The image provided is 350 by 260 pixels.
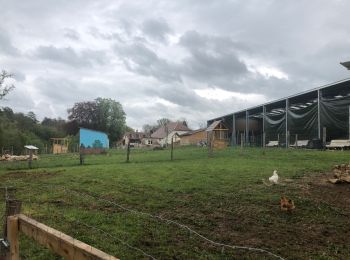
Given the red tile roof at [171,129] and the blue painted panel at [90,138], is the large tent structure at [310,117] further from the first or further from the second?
the red tile roof at [171,129]

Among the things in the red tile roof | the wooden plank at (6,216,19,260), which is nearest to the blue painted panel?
the wooden plank at (6,216,19,260)

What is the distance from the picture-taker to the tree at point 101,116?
98125 millimetres

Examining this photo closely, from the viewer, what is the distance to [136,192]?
10.7 meters

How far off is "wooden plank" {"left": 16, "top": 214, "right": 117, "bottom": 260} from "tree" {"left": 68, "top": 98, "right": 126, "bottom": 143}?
94902mm

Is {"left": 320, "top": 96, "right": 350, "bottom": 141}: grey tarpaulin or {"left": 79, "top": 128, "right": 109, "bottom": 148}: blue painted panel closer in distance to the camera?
{"left": 320, "top": 96, "right": 350, "bottom": 141}: grey tarpaulin

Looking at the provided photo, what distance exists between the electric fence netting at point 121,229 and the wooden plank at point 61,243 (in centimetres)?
158

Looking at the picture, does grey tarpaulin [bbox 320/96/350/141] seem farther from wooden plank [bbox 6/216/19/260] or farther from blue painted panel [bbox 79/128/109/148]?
wooden plank [bbox 6/216/19/260]

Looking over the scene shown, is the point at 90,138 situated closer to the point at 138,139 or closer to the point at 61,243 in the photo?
the point at 61,243

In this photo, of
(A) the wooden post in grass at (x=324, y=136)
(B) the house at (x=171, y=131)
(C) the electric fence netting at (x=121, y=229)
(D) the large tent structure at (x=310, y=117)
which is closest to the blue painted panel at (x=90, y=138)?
(D) the large tent structure at (x=310, y=117)

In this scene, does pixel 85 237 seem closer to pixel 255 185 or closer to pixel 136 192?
pixel 136 192

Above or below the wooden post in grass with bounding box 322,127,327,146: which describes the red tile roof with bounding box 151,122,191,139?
above

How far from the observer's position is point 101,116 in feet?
327

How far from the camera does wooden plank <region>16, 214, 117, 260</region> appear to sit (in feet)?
10.5

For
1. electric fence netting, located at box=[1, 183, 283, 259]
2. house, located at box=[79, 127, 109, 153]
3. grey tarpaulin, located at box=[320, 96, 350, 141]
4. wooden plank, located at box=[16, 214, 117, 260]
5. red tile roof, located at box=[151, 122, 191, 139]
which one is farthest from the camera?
red tile roof, located at box=[151, 122, 191, 139]
